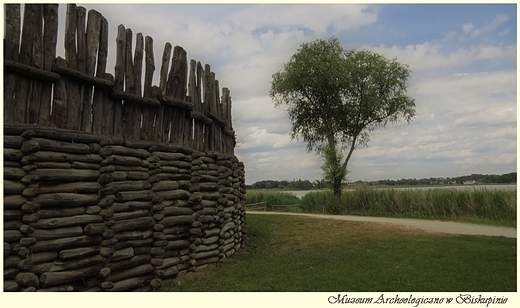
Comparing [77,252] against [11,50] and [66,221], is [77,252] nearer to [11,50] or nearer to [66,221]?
[66,221]

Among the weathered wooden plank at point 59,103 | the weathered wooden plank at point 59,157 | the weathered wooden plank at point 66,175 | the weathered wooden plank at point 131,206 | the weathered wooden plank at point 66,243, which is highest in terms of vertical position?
the weathered wooden plank at point 59,103

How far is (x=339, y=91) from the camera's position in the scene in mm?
31984

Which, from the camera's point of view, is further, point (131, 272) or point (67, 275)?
point (131, 272)

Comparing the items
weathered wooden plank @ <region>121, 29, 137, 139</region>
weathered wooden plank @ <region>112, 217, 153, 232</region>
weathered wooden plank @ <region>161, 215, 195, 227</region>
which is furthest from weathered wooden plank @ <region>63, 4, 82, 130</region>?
weathered wooden plank @ <region>161, 215, 195, 227</region>

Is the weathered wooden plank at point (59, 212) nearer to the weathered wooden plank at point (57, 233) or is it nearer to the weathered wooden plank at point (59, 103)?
the weathered wooden plank at point (57, 233)

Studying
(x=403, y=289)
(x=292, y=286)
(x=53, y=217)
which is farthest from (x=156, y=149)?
(x=403, y=289)

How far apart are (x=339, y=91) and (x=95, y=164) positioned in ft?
84.3

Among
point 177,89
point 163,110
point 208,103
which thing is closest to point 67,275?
point 163,110

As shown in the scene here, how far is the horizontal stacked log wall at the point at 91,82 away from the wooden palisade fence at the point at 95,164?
0.02 meters

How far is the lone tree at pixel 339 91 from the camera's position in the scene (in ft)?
103

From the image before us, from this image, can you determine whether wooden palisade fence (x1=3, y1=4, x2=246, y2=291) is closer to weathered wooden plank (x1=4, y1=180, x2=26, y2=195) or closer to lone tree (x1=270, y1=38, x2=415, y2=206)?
weathered wooden plank (x1=4, y1=180, x2=26, y2=195)

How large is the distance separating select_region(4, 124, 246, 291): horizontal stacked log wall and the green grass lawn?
2.85ft

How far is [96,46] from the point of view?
327 inches

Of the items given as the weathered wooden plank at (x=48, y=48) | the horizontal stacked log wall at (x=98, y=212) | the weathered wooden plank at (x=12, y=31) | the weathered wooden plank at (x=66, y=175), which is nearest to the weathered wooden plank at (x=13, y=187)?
the horizontal stacked log wall at (x=98, y=212)
